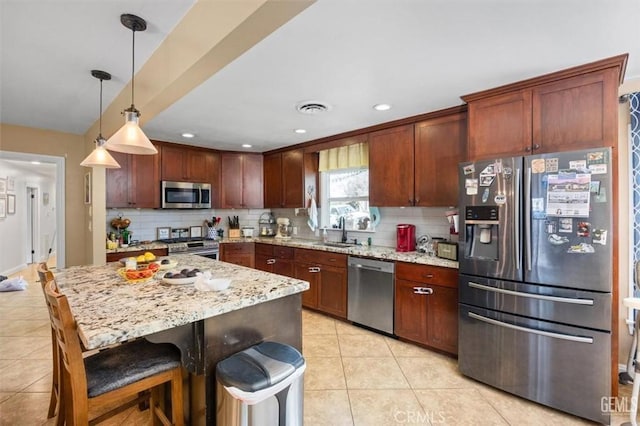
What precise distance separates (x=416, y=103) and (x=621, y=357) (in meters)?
2.70

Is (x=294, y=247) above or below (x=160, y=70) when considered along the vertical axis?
below

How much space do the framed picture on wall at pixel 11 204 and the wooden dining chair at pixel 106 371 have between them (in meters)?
7.07

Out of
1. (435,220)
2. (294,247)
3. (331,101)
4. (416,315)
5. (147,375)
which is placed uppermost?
(331,101)

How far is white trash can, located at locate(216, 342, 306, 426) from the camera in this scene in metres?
1.25

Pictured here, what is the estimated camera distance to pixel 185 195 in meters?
4.32

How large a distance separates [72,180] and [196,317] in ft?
14.0

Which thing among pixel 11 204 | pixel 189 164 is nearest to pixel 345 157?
pixel 189 164

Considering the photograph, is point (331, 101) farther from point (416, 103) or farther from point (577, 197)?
point (577, 197)

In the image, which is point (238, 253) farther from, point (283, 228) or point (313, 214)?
point (313, 214)

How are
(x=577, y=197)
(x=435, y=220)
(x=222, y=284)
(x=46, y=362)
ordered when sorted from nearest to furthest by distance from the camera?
(x=222, y=284) < (x=577, y=197) < (x=46, y=362) < (x=435, y=220)

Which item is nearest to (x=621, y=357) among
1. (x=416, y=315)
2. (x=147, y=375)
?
(x=416, y=315)

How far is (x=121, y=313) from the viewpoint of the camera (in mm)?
1319

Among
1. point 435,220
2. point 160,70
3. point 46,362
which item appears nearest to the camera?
point 160,70

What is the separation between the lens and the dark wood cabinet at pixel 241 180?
4.73m
